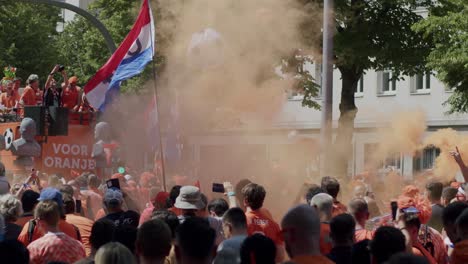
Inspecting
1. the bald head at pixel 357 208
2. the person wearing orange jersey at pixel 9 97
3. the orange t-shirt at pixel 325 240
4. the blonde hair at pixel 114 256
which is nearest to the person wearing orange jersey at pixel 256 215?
the orange t-shirt at pixel 325 240

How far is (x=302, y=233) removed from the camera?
6.19 meters

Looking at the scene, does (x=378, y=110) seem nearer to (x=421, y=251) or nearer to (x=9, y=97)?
(x=9, y=97)

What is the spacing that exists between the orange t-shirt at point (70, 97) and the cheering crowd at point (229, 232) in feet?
22.9

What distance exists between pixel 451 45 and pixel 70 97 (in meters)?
8.94

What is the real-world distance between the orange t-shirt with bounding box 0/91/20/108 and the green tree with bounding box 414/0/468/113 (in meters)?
9.04

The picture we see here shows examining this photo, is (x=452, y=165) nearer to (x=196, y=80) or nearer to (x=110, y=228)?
(x=196, y=80)

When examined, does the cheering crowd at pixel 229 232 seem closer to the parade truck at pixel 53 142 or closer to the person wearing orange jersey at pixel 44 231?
the person wearing orange jersey at pixel 44 231

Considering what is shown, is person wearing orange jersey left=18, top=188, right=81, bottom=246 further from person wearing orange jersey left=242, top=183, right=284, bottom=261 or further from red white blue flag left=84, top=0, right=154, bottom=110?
red white blue flag left=84, top=0, right=154, bottom=110

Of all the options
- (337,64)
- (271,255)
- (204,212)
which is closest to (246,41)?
(337,64)

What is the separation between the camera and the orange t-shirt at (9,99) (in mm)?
19517

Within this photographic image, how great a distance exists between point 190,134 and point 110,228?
14.2m

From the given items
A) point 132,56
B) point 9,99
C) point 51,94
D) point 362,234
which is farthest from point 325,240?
point 9,99

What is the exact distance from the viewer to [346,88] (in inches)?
1066

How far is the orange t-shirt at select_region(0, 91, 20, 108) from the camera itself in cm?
1952
